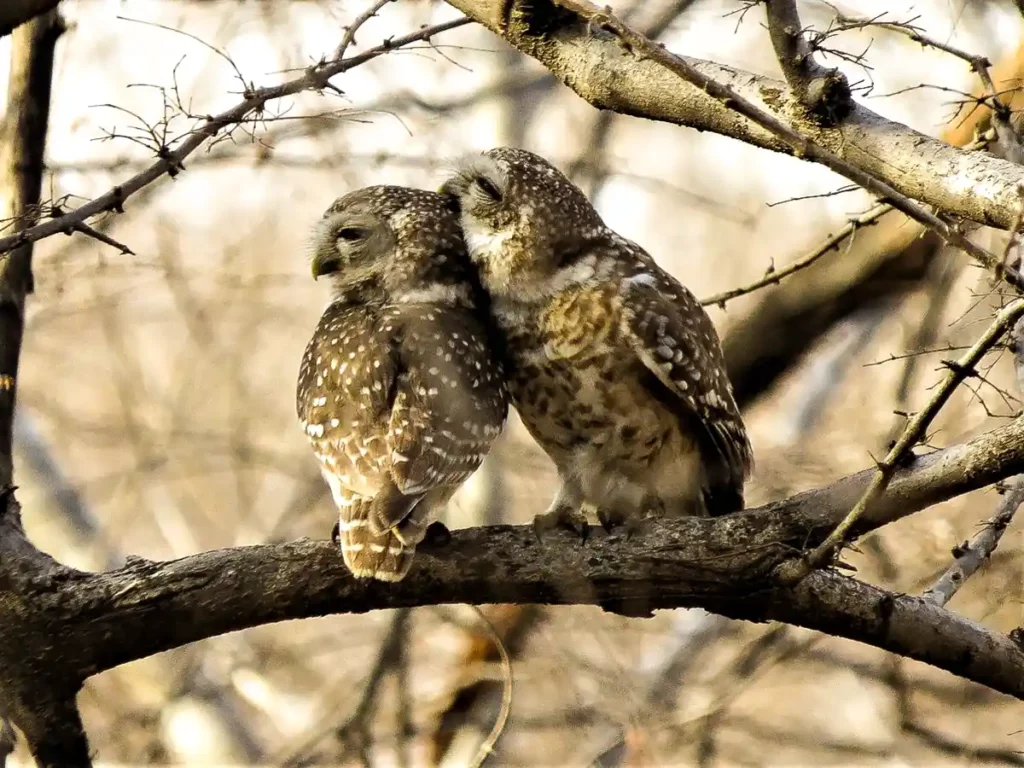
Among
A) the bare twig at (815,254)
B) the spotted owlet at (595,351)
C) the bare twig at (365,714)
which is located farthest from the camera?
the bare twig at (365,714)

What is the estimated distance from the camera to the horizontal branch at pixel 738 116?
259 cm

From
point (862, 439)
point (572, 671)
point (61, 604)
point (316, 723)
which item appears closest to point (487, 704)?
point (316, 723)

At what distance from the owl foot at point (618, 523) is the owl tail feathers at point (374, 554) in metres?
0.59

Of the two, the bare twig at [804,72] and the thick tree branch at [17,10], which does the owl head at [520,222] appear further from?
the thick tree branch at [17,10]

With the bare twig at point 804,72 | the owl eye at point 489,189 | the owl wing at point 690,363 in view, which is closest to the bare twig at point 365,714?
the owl wing at point 690,363

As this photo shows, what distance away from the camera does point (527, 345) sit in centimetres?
408

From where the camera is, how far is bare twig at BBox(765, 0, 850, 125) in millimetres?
2881

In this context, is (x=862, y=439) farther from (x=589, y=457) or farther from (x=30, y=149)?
(x=30, y=149)

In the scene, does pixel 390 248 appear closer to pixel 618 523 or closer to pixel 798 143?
pixel 618 523

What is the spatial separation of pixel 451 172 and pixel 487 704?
2.28m

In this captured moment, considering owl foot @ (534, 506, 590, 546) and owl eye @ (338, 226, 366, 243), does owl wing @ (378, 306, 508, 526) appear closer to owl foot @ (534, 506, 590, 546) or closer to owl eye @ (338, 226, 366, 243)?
owl foot @ (534, 506, 590, 546)

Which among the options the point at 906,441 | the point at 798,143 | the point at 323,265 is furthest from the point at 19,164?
the point at 906,441

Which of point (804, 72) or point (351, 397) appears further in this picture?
point (351, 397)

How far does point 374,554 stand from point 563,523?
69 cm
